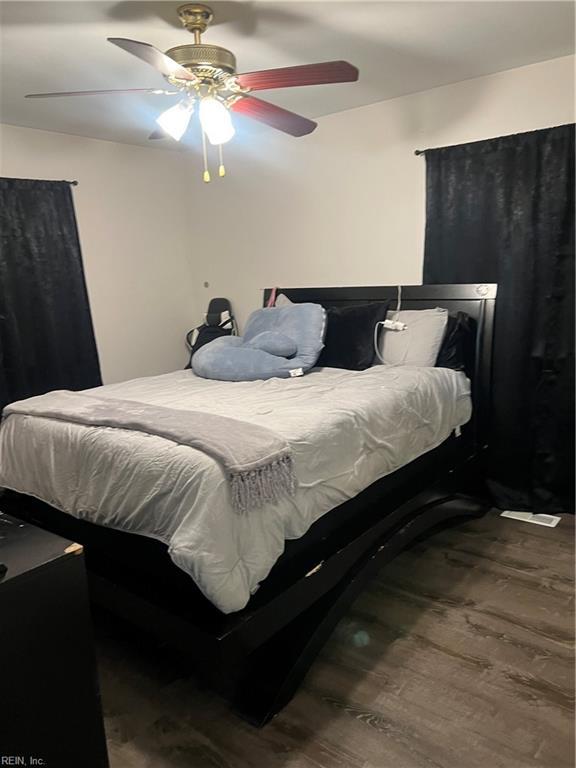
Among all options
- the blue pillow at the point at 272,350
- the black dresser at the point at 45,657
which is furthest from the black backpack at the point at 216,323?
the black dresser at the point at 45,657

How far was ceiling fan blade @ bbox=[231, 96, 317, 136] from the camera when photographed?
232cm

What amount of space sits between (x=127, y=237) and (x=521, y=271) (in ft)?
9.38

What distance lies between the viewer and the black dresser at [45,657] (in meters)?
1.15

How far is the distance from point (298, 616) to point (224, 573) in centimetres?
54

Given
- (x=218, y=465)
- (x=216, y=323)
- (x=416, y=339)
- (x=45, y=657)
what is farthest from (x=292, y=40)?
(x=45, y=657)

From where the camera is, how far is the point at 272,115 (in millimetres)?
2418

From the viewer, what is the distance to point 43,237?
146 inches

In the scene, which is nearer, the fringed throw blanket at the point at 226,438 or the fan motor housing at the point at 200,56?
the fringed throw blanket at the point at 226,438

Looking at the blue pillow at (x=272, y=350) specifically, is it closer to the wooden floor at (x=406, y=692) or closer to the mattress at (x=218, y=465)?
the mattress at (x=218, y=465)

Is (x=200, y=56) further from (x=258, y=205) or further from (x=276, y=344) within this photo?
(x=258, y=205)

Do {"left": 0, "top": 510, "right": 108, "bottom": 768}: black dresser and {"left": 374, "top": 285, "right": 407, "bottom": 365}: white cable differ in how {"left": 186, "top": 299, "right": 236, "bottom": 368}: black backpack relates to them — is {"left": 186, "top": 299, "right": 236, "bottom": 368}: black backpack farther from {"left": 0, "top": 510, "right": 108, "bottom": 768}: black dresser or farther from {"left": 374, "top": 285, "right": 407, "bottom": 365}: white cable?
{"left": 0, "top": 510, "right": 108, "bottom": 768}: black dresser

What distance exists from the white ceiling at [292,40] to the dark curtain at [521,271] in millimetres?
481

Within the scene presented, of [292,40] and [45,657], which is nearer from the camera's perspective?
[45,657]

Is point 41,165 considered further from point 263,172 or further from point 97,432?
point 97,432
